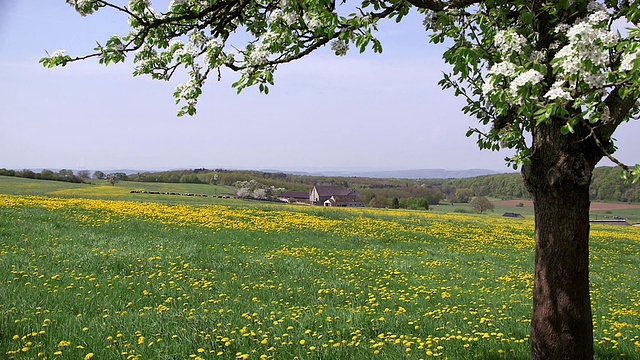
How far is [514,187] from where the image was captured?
135375 mm

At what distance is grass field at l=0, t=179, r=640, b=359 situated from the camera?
19.5 ft

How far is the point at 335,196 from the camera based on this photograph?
97.9m

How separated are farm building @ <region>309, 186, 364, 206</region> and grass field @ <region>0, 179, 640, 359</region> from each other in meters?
77.9

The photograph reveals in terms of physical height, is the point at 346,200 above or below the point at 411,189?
below

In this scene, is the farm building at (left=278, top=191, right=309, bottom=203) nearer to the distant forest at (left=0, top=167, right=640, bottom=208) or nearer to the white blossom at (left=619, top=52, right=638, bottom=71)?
the distant forest at (left=0, top=167, right=640, bottom=208)

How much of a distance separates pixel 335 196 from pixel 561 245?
9318 cm

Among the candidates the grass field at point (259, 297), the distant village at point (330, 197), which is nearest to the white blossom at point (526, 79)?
the grass field at point (259, 297)

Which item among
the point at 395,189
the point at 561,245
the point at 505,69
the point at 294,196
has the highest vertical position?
the point at 505,69

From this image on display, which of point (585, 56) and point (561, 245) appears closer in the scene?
point (585, 56)

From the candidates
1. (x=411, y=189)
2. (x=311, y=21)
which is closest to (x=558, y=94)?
(x=311, y=21)

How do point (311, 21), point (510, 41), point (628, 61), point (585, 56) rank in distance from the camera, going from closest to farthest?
1. point (628, 61)
2. point (585, 56)
3. point (510, 41)
4. point (311, 21)

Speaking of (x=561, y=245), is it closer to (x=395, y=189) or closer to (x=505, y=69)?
(x=505, y=69)

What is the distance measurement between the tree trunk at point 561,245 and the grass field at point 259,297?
42.9 inches

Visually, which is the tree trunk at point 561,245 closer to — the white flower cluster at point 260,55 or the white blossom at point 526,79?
the white blossom at point 526,79
